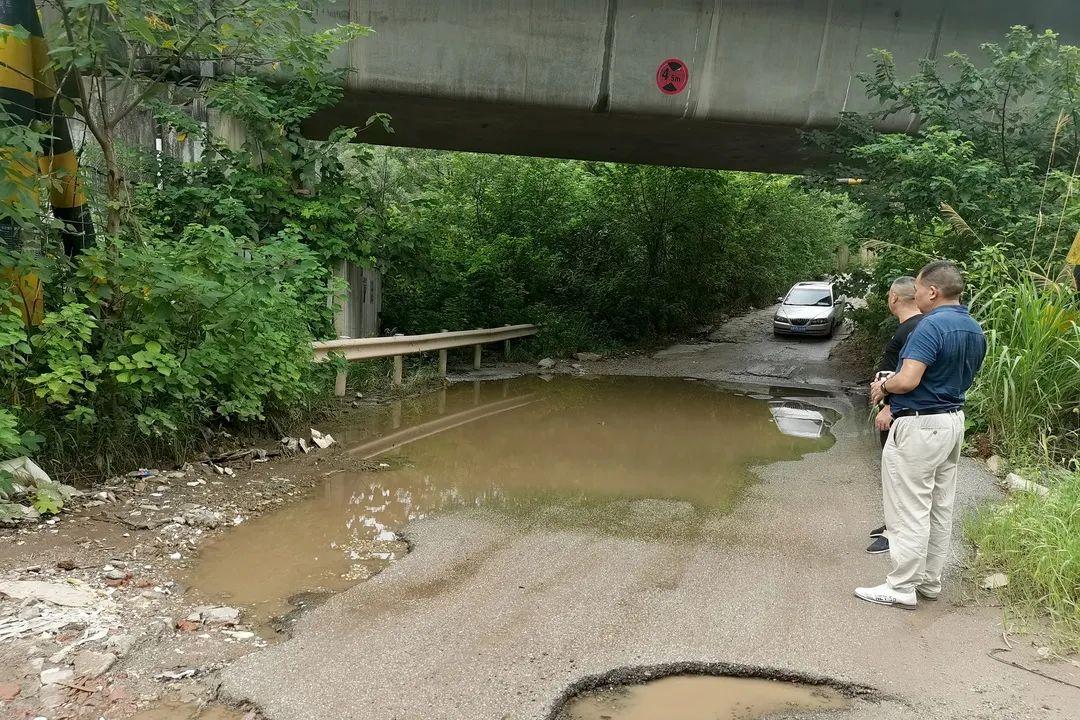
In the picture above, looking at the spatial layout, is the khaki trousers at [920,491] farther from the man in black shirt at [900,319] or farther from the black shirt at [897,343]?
the black shirt at [897,343]

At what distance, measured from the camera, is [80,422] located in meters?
5.96

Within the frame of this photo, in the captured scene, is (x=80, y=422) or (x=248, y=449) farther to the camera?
(x=248, y=449)

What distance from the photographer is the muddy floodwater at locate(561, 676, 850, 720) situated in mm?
3545

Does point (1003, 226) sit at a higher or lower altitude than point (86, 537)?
higher

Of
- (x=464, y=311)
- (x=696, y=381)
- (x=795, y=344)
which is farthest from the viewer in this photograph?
(x=795, y=344)

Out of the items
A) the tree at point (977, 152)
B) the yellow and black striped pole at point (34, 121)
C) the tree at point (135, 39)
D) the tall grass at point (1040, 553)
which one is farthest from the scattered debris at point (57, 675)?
the tree at point (977, 152)

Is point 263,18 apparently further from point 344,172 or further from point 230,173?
point 344,172

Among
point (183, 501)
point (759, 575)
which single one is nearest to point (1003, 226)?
point (759, 575)

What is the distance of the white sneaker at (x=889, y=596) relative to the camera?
4.66 metres

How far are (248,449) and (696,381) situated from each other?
354 inches

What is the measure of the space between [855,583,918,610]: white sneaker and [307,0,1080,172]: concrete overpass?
27.2ft

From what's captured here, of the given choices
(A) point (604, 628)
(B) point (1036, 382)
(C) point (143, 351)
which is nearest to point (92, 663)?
(A) point (604, 628)

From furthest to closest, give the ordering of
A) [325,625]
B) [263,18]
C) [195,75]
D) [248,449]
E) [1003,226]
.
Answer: [195,75]
[1003,226]
[248,449]
[263,18]
[325,625]

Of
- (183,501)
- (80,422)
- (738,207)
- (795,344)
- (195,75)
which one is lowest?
(795,344)
